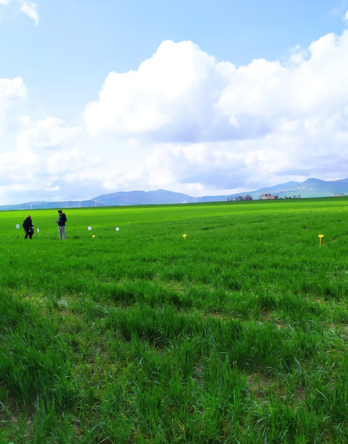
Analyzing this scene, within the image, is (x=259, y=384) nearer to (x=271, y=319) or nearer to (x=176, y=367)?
(x=176, y=367)

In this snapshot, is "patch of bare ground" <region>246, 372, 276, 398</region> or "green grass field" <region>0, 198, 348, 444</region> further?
"patch of bare ground" <region>246, 372, 276, 398</region>

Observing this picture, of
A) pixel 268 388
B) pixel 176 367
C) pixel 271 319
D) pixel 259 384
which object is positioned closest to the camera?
pixel 268 388

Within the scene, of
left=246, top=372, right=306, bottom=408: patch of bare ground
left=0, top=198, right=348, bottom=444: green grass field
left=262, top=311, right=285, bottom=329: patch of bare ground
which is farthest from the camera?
left=262, top=311, right=285, bottom=329: patch of bare ground

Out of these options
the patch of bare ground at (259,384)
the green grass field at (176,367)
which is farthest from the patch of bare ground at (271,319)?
the patch of bare ground at (259,384)

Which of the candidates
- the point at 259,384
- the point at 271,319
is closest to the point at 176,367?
the point at 259,384

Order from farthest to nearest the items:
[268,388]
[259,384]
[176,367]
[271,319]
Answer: [271,319]
[176,367]
[259,384]
[268,388]

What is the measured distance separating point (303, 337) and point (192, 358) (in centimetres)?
150

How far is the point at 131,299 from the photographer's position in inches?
212

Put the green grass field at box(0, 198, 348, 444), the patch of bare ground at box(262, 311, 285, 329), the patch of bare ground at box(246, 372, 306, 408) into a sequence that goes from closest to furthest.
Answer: the green grass field at box(0, 198, 348, 444) → the patch of bare ground at box(246, 372, 306, 408) → the patch of bare ground at box(262, 311, 285, 329)

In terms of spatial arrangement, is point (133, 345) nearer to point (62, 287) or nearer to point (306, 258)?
point (62, 287)

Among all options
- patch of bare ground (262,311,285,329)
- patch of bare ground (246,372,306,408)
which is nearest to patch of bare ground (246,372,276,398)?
patch of bare ground (246,372,306,408)

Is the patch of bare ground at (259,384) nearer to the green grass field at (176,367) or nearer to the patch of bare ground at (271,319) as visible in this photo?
the green grass field at (176,367)

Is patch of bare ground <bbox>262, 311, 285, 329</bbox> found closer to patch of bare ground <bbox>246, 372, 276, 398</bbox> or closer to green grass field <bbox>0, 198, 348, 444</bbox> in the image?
green grass field <bbox>0, 198, 348, 444</bbox>

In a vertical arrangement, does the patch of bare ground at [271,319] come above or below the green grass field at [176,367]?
below
